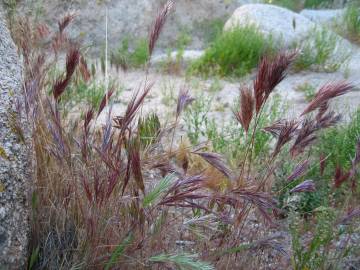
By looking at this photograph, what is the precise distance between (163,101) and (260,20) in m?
2.67

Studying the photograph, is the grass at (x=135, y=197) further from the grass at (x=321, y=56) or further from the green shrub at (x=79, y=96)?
the grass at (x=321, y=56)

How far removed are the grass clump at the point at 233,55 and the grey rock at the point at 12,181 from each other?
4.35m

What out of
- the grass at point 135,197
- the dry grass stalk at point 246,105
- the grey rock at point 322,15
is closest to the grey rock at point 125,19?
the grey rock at point 322,15

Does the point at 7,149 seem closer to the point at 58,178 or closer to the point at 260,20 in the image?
the point at 58,178

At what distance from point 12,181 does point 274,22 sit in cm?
596

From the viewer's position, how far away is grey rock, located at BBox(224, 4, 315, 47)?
704 cm

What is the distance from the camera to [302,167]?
210cm

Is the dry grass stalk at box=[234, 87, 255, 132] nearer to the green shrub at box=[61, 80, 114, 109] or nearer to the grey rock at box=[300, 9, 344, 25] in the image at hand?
the green shrub at box=[61, 80, 114, 109]

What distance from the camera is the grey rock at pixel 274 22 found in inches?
277

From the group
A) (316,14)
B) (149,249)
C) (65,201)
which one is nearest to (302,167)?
(149,249)

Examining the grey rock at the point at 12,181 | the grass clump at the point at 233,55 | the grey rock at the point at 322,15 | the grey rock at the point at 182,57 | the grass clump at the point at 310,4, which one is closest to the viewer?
the grey rock at the point at 12,181

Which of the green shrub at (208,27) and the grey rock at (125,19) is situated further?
the green shrub at (208,27)

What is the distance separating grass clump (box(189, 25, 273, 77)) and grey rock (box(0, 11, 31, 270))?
14.3ft

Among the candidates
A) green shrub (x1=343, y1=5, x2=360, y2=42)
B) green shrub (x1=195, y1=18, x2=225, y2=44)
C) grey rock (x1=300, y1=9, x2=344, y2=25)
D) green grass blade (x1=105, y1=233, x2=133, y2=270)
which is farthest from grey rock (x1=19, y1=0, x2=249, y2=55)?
green grass blade (x1=105, y1=233, x2=133, y2=270)
